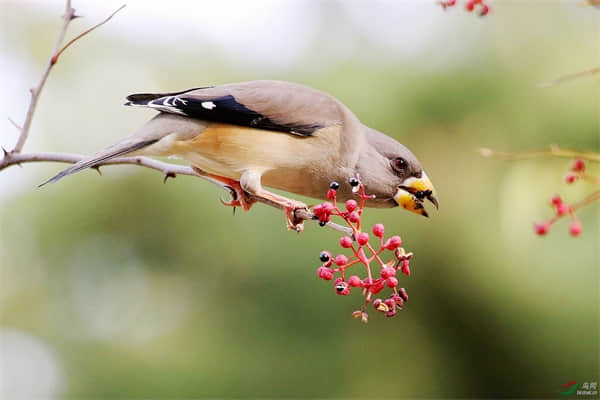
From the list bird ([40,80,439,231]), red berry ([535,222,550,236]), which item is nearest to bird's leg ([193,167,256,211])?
bird ([40,80,439,231])

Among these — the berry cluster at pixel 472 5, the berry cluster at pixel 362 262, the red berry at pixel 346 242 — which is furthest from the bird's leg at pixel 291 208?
the berry cluster at pixel 472 5

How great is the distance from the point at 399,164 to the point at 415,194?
141mm

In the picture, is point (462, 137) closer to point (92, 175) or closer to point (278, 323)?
point (278, 323)

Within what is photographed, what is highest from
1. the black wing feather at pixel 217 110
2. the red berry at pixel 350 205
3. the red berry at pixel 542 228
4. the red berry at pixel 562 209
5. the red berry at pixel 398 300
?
the black wing feather at pixel 217 110

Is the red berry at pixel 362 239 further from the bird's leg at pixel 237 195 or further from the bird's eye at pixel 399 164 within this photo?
the bird's leg at pixel 237 195

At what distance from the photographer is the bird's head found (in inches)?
105

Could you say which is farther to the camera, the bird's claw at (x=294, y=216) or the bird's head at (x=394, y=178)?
the bird's head at (x=394, y=178)

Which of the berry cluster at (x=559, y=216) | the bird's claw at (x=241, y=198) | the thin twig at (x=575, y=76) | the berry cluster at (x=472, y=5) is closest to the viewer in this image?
the thin twig at (x=575, y=76)

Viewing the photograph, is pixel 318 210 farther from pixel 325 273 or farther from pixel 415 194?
pixel 415 194

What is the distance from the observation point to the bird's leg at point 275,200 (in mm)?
2432

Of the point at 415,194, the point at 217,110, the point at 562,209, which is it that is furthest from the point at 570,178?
the point at 217,110

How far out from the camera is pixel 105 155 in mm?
2307

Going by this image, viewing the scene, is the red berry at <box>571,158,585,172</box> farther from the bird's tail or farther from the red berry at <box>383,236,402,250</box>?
the bird's tail

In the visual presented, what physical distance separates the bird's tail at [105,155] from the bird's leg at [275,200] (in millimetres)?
386
